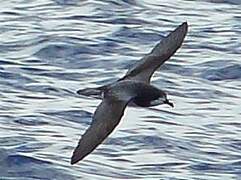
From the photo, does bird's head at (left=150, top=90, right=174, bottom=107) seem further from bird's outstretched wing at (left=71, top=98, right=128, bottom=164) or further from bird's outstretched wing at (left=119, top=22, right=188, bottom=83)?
bird's outstretched wing at (left=119, top=22, right=188, bottom=83)

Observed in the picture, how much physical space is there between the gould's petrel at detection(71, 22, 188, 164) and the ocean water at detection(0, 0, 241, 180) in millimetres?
1289

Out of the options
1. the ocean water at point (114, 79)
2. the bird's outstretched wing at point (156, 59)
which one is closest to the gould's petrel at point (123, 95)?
the bird's outstretched wing at point (156, 59)

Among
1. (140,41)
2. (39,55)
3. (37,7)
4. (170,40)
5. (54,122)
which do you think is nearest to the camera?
(170,40)

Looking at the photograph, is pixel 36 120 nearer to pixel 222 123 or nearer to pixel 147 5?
pixel 222 123

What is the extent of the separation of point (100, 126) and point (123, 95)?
59 cm

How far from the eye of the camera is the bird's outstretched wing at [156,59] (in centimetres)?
1283

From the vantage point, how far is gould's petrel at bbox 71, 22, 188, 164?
1112 cm

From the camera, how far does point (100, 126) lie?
37.2 ft

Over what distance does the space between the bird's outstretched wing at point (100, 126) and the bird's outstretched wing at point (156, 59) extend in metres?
0.97

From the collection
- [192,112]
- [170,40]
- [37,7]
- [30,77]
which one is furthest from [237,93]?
[37,7]

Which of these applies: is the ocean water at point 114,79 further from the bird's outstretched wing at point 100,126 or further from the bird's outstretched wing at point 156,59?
the bird's outstretched wing at point 100,126

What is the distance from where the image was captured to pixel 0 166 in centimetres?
1412

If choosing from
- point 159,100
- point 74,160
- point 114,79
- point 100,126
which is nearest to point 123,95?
point 159,100

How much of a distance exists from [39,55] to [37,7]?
269cm
